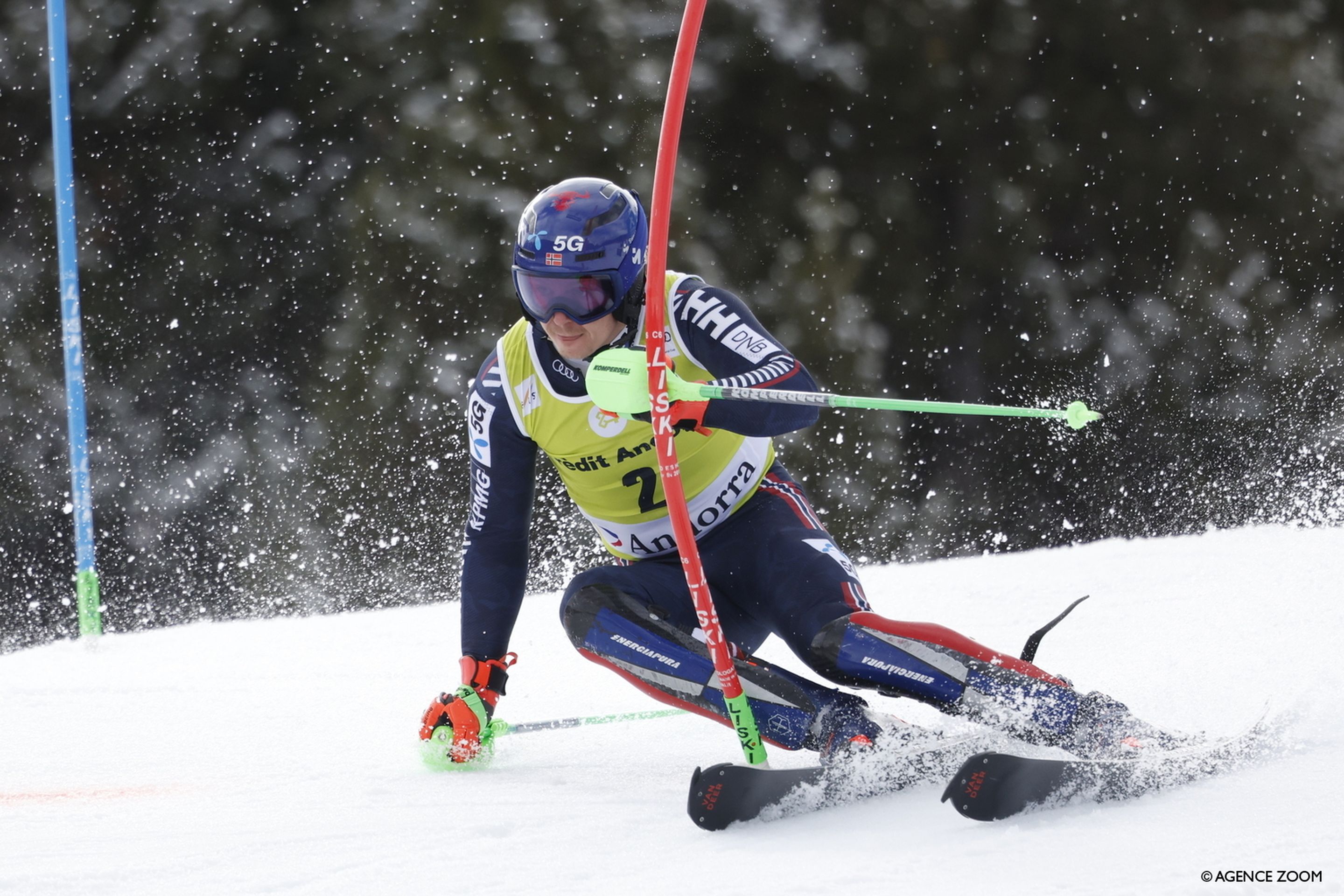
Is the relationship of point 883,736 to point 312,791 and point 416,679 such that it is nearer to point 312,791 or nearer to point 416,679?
point 312,791

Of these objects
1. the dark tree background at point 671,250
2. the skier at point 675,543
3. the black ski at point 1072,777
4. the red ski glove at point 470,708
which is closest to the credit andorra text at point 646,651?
the skier at point 675,543

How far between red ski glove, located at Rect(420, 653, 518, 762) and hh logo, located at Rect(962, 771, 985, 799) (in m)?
1.14

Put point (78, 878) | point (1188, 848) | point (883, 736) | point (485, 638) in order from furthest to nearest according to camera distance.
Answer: point (485, 638) < point (883, 736) < point (78, 878) < point (1188, 848)

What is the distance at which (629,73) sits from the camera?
51.8 ft

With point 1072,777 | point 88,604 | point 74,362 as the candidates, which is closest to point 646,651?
point 1072,777

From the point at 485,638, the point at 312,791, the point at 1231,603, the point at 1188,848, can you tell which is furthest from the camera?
the point at 1231,603

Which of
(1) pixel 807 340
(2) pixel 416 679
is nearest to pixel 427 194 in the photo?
(1) pixel 807 340

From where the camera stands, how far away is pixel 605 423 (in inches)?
102

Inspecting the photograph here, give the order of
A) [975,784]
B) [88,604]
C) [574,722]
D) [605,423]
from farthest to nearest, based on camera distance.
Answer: [88,604]
[574,722]
[605,423]
[975,784]

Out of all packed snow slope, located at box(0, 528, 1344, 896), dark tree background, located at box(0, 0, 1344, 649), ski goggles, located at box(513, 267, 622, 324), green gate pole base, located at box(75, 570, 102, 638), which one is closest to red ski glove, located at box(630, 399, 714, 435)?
ski goggles, located at box(513, 267, 622, 324)

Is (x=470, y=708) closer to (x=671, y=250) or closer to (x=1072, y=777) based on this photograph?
(x=1072, y=777)

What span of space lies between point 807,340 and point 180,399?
24.2 ft

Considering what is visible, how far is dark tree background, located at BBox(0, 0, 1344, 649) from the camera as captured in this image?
14789mm

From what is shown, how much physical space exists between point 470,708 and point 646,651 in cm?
48
